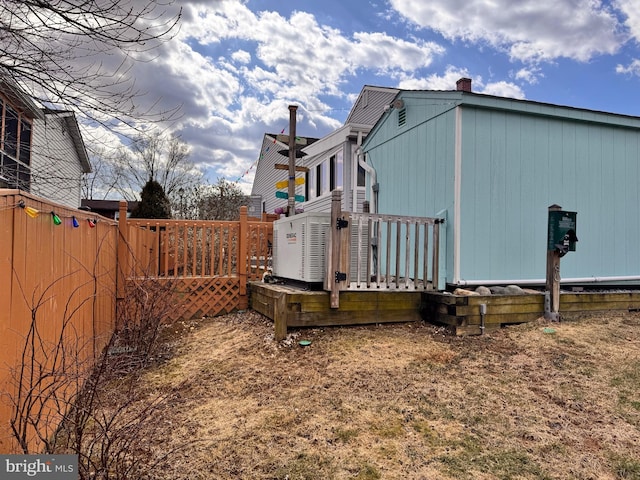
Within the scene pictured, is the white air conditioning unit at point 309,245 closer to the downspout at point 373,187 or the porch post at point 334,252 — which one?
the porch post at point 334,252

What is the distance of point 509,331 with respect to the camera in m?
4.66

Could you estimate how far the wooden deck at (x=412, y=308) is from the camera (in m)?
4.52

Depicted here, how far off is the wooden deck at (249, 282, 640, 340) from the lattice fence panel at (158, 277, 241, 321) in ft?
4.62

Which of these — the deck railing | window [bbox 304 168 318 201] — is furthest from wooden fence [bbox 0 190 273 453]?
window [bbox 304 168 318 201]

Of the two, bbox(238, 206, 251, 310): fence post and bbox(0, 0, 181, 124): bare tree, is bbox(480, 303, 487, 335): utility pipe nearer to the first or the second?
bbox(238, 206, 251, 310): fence post

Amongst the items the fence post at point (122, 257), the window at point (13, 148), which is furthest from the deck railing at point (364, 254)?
the window at point (13, 148)

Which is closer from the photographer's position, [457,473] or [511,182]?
[457,473]

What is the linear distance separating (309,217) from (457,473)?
3135mm

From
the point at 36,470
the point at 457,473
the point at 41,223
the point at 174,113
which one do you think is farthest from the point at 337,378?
the point at 174,113

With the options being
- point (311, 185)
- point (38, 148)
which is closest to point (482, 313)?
point (311, 185)

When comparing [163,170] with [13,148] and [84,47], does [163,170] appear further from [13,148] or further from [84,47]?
[84,47]

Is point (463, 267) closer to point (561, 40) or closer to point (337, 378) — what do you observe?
point (337, 378)

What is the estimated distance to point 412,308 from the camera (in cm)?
495

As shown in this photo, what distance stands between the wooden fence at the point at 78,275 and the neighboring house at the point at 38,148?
3.22 ft
